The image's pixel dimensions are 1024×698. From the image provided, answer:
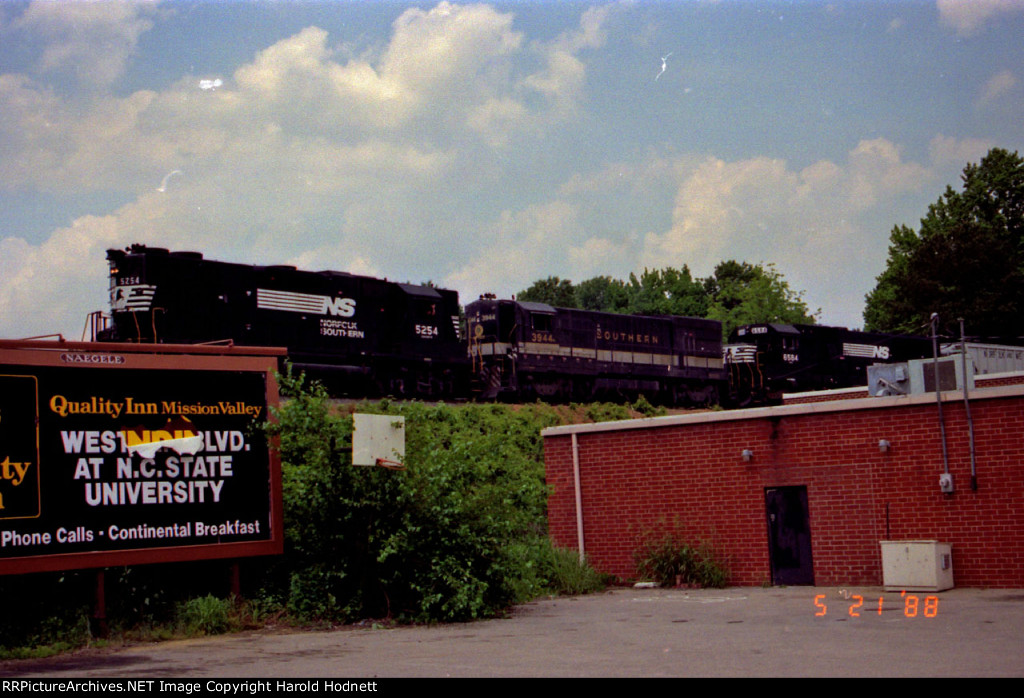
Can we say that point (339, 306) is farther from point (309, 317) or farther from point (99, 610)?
point (99, 610)

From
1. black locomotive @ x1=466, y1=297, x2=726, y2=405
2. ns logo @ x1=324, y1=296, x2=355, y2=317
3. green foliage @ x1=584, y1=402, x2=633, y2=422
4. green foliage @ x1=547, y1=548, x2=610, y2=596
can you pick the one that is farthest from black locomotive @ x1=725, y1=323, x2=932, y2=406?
green foliage @ x1=547, y1=548, x2=610, y2=596

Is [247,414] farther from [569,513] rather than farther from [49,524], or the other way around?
[569,513]

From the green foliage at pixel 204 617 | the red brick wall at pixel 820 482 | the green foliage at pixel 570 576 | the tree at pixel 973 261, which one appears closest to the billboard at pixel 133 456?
the green foliage at pixel 204 617

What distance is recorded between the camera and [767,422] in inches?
747

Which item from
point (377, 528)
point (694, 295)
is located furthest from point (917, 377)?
point (694, 295)

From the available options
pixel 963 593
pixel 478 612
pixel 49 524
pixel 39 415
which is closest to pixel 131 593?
pixel 49 524

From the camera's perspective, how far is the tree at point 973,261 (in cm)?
5891

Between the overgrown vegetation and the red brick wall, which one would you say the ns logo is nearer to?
the red brick wall

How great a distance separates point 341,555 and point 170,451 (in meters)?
2.56

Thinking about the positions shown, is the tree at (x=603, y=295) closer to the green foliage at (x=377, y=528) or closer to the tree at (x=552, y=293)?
the tree at (x=552, y=293)

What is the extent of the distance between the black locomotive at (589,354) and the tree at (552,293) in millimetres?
52235

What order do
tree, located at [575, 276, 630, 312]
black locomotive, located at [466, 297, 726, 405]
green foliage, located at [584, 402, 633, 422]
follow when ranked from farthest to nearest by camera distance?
1. tree, located at [575, 276, 630, 312]
2. black locomotive, located at [466, 297, 726, 405]
3. green foliage, located at [584, 402, 633, 422]

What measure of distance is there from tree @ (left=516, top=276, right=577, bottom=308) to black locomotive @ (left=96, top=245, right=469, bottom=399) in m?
60.6

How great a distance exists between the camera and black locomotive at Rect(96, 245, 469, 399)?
26.5 meters
